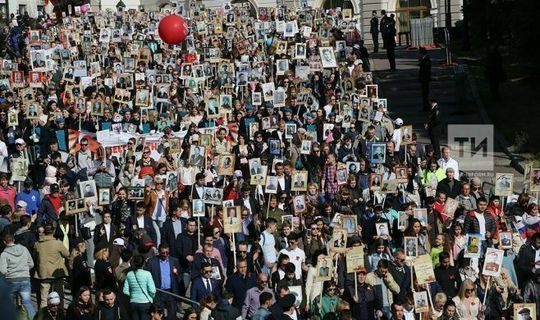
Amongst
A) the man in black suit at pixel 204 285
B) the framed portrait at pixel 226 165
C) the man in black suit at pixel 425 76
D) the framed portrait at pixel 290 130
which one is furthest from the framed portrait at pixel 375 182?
the man in black suit at pixel 425 76

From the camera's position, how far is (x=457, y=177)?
71.4 feet

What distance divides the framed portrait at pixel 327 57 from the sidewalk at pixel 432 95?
9.21ft

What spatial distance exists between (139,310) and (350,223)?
413 cm

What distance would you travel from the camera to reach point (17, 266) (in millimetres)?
15898

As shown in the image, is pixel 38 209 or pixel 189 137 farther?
pixel 189 137

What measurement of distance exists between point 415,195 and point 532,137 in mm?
11367

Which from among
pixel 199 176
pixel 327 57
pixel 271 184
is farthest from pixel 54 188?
pixel 327 57

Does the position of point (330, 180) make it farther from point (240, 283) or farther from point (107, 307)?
point (107, 307)

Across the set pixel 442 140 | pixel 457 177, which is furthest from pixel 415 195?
pixel 442 140

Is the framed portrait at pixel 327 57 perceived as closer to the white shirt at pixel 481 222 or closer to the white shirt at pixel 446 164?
the white shirt at pixel 446 164

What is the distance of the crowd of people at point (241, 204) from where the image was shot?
635 inches

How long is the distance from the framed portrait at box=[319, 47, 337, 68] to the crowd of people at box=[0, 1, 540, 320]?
47 mm

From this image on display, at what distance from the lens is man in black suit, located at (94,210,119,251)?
1738cm

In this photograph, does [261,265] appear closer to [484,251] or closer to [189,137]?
[484,251]
